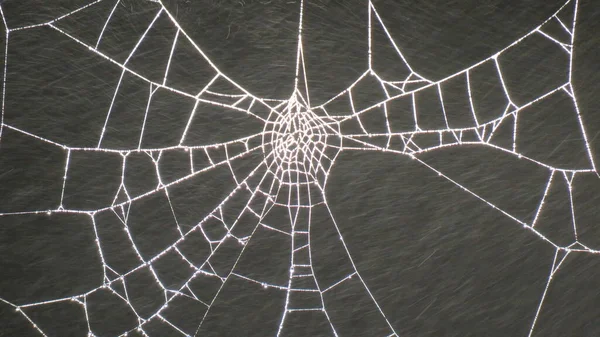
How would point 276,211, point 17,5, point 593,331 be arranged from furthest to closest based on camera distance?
1. point 593,331
2. point 276,211
3. point 17,5

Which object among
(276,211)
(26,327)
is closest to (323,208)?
(276,211)

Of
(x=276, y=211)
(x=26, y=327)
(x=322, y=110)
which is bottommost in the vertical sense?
(x=26, y=327)

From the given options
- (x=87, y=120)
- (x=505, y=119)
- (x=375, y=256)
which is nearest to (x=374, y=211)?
(x=375, y=256)

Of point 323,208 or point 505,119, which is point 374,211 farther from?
point 505,119

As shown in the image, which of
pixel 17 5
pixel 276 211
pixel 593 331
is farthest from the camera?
pixel 593 331

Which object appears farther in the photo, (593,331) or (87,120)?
(593,331)

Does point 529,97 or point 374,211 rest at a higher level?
point 529,97
